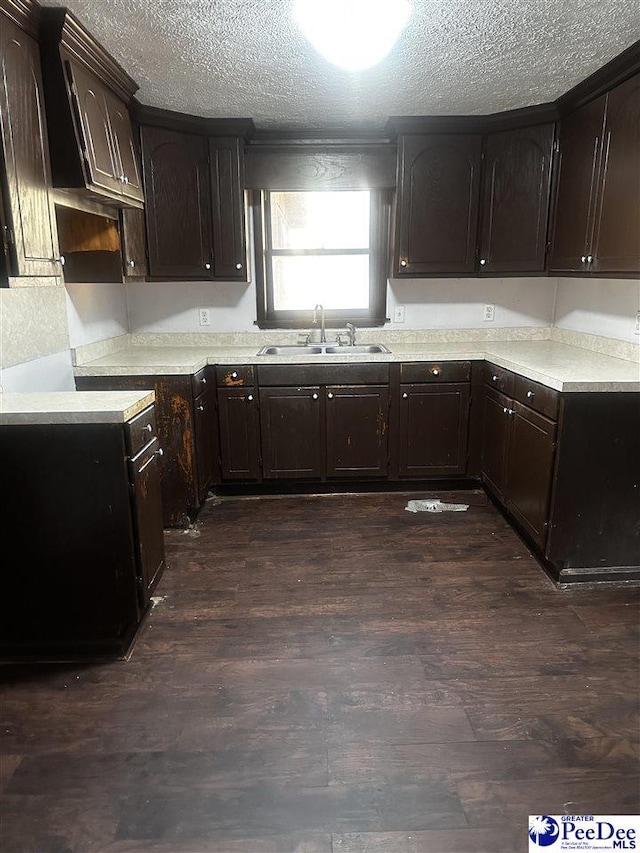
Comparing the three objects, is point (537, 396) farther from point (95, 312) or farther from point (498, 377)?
point (95, 312)

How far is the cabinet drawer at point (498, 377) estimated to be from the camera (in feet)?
9.73

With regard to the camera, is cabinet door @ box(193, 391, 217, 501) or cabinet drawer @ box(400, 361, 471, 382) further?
cabinet drawer @ box(400, 361, 471, 382)

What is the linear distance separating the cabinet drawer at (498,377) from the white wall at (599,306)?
0.63m

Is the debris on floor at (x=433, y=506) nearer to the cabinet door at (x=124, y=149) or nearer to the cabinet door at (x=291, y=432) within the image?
the cabinet door at (x=291, y=432)

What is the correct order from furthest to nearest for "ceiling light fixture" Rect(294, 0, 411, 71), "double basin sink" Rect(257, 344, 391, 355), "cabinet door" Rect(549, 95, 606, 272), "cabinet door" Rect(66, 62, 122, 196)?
"double basin sink" Rect(257, 344, 391, 355)
"cabinet door" Rect(549, 95, 606, 272)
"cabinet door" Rect(66, 62, 122, 196)
"ceiling light fixture" Rect(294, 0, 411, 71)

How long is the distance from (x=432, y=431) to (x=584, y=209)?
1458 mm

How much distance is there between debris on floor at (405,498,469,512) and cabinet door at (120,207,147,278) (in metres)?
2.11

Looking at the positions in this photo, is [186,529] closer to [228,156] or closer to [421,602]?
[421,602]

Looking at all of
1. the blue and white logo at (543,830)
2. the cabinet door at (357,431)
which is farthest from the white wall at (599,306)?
the blue and white logo at (543,830)

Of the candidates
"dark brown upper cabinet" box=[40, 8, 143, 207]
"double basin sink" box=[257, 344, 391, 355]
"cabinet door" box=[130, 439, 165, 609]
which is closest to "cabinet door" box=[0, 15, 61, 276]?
"dark brown upper cabinet" box=[40, 8, 143, 207]

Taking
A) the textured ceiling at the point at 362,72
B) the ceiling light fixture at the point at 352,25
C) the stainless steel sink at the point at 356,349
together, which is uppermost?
the textured ceiling at the point at 362,72

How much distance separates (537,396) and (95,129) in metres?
2.28

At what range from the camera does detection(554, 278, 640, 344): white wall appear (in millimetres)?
2898

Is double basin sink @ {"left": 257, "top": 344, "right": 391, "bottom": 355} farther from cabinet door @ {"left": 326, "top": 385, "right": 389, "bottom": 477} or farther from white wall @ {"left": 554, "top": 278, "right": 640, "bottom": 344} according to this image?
white wall @ {"left": 554, "top": 278, "right": 640, "bottom": 344}
